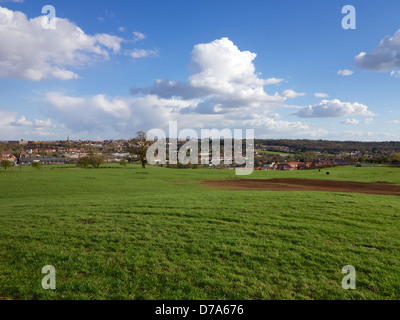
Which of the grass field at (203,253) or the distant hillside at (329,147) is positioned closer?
the grass field at (203,253)

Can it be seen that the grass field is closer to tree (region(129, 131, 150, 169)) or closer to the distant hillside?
tree (region(129, 131, 150, 169))

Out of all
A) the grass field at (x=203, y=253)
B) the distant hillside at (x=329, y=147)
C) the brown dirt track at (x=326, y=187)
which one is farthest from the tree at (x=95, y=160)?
the distant hillside at (x=329, y=147)

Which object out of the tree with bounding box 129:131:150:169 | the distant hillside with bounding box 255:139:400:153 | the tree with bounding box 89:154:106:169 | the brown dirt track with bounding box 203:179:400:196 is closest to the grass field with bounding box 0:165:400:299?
the brown dirt track with bounding box 203:179:400:196

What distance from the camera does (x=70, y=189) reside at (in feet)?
84.6

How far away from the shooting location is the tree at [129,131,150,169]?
57219 mm

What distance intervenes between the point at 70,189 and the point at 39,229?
1796cm

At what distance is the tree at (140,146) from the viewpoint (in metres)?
57.2

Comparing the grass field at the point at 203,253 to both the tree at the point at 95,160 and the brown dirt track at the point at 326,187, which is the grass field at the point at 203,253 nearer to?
the brown dirt track at the point at 326,187

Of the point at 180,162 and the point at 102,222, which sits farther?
the point at 180,162

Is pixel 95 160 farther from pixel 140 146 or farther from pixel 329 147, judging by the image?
pixel 329 147

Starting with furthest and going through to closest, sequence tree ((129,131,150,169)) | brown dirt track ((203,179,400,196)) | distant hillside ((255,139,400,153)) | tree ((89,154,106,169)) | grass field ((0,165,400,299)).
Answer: distant hillside ((255,139,400,153)), tree ((89,154,106,169)), tree ((129,131,150,169)), brown dirt track ((203,179,400,196)), grass field ((0,165,400,299))
